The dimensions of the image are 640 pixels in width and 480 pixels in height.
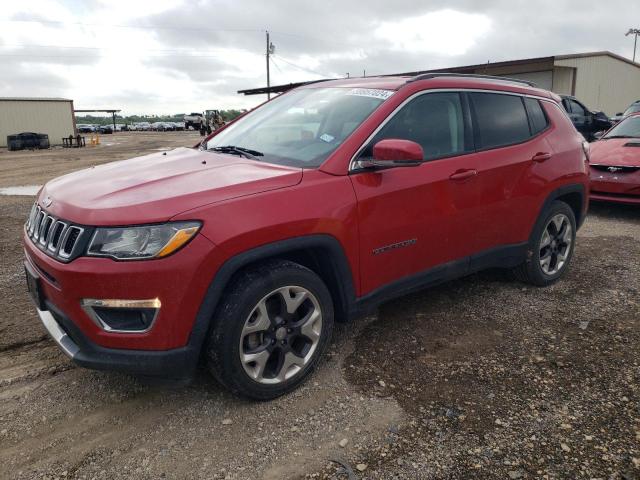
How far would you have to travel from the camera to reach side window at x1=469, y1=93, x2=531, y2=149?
3838 millimetres

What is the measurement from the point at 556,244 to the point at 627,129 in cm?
514

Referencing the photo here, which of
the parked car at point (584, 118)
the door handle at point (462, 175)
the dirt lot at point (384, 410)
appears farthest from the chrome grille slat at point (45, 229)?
the parked car at point (584, 118)

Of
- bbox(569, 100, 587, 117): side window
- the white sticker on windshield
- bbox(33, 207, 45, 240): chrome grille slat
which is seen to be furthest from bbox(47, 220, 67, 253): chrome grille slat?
bbox(569, 100, 587, 117): side window

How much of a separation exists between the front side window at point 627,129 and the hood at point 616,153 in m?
0.25

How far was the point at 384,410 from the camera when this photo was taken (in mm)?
2820

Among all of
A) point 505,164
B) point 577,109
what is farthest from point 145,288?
point 577,109

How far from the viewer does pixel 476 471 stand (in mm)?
2371

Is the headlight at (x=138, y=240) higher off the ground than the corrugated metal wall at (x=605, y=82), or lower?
lower

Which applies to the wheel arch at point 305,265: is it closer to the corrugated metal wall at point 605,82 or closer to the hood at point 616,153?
the hood at point 616,153

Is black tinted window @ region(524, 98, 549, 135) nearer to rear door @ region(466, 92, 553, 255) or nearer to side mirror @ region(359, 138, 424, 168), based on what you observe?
rear door @ region(466, 92, 553, 255)

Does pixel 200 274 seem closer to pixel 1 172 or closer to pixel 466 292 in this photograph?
pixel 466 292

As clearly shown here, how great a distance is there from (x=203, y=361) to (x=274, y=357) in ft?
1.28

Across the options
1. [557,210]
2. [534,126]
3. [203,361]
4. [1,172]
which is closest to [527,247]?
[557,210]

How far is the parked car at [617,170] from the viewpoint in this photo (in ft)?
23.6
